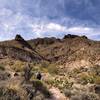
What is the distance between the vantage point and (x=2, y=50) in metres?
70.3

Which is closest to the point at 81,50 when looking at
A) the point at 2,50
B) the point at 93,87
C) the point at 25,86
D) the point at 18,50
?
the point at 18,50

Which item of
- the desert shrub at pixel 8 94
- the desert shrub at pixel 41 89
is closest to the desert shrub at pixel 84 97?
the desert shrub at pixel 41 89

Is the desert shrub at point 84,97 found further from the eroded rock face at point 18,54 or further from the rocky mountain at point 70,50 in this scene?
the rocky mountain at point 70,50

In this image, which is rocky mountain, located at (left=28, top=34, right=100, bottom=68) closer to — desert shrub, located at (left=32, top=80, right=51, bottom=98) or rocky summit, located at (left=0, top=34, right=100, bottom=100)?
rocky summit, located at (left=0, top=34, right=100, bottom=100)

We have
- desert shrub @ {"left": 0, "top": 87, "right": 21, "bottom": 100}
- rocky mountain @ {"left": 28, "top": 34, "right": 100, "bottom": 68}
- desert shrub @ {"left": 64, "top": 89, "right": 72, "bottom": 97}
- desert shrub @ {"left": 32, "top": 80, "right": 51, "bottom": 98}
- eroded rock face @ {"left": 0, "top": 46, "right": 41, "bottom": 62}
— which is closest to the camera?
desert shrub @ {"left": 0, "top": 87, "right": 21, "bottom": 100}

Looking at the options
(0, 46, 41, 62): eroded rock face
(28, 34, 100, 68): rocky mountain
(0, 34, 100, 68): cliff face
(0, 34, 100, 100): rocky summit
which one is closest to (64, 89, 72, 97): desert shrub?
(0, 34, 100, 100): rocky summit

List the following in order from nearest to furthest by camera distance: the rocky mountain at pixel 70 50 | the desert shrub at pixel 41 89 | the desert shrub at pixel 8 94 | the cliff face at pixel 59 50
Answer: the desert shrub at pixel 8 94, the desert shrub at pixel 41 89, the cliff face at pixel 59 50, the rocky mountain at pixel 70 50

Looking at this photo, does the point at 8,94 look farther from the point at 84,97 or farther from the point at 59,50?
the point at 59,50

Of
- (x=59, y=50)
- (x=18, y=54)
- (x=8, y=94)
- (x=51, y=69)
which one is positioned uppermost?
(x=59, y=50)

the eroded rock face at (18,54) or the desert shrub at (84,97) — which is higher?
the eroded rock face at (18,54)

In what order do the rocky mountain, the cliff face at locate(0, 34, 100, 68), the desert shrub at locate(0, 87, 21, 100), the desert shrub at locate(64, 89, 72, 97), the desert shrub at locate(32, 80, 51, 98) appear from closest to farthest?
the desert shrub at locate(0, 87, 21, 100), the desert shrub at locate(32, 80, 51, 98), the desert shrub at locate(64, 89, 72, 97), the cliff face at locate(0, 34, 100, 68), the rocky mountain

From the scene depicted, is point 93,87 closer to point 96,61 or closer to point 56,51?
point 96,61

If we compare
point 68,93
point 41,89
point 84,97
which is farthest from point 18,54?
point 84,97

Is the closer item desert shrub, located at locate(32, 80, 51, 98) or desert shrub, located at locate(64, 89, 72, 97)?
desert shrub, located at locate(32, 80, 51, 98)
